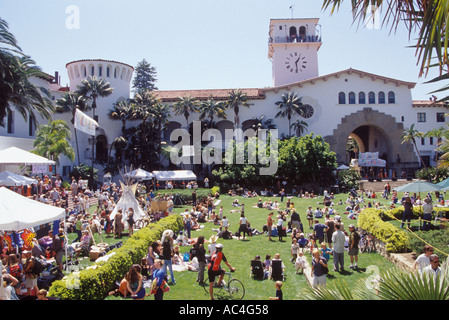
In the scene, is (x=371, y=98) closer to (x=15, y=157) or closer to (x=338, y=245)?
(x=338, y=245)

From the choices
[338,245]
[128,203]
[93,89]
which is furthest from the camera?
[93,89]

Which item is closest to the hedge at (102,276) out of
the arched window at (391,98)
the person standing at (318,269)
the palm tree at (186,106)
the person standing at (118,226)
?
the person standing at (118,226)

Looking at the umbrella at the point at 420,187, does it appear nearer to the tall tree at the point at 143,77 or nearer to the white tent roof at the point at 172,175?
the white tent roof at the point at 172,175

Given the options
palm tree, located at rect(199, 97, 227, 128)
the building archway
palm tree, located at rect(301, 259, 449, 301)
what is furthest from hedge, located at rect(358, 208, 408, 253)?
palm tree, located at rect(199, 97, 227, 128)

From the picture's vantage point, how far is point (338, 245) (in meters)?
11.0

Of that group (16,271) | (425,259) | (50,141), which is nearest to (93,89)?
(50,141)

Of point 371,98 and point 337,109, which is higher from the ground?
point 371,98

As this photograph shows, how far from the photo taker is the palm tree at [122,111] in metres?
43.0

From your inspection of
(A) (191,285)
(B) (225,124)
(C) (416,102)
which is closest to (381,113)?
(C) (416,102)

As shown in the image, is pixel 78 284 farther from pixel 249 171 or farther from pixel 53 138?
pixel 249 171

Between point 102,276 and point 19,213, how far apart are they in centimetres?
253

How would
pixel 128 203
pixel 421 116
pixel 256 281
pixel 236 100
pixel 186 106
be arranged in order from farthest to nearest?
pixel 421 116
pixel 186 106
pixel 236 100
pixel 128 203
pixel 256 281

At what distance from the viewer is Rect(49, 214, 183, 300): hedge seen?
8.03m
